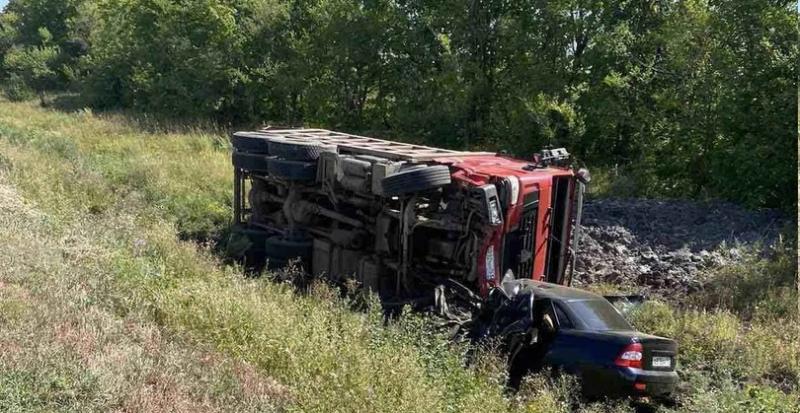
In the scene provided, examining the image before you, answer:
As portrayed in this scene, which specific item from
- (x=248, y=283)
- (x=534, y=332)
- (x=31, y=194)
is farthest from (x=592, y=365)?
(x=31, y=194)

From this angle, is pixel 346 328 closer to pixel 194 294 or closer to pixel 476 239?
pixel 194 294

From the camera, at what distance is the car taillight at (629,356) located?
731 cm

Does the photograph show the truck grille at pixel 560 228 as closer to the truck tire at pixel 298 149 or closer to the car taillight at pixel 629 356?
the car taillight at pixel 629 356

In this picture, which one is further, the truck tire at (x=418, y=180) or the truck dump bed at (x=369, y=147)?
the truck dump bed at (x=369, y=147)

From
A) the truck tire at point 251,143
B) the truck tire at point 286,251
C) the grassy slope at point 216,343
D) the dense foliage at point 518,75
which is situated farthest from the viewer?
the dense foliage at point 518,75

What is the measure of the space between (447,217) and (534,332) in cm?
213

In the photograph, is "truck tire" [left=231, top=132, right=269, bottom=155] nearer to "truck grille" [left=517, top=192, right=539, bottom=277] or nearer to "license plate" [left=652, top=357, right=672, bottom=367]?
"truck grille" [left=517, top=192, right=539, bottom=277]

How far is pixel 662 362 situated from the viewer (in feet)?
24.5

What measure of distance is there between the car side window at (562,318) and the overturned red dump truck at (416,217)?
134 cm

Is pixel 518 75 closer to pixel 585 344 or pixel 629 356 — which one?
pixel 585 344

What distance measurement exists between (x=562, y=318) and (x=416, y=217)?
265 centimetres

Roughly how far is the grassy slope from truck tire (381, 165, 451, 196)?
1.61 meters

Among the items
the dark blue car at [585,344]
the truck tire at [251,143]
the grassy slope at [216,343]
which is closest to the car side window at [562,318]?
the dark blue car at [585,344]

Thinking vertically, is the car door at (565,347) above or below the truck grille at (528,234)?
below
